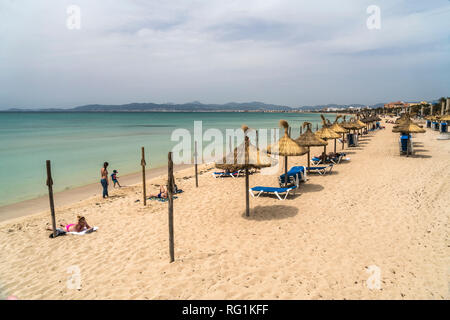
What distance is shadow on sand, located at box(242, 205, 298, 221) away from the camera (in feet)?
22.9

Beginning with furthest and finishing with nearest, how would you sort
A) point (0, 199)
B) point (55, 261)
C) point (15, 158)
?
point (15, 158) → point (0, 199) → point (55, 261)

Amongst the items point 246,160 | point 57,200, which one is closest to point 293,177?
point 246,160

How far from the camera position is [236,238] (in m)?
5.87

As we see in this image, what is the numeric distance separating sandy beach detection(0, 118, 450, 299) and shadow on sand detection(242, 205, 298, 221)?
0.04 metres

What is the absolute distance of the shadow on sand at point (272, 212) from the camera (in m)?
6.99

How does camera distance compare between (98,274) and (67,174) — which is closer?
(98,274)

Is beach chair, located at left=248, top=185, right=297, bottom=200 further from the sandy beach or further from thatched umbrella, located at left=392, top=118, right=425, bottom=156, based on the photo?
thatched umbrella, located at left=392, top=118, right=425, bottom=156

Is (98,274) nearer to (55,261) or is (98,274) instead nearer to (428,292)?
(55,261)

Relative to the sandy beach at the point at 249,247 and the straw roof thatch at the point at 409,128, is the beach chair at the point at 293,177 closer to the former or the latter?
the sandy beach at the point at 249,247

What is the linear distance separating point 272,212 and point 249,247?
2118mm

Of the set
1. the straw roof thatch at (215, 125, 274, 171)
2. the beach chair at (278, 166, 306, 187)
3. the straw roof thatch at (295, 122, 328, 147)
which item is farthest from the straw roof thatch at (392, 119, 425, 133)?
the straw roof thatch at (215, 125, 274, 171)

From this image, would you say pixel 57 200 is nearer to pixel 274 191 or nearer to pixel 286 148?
pixel 274 191
